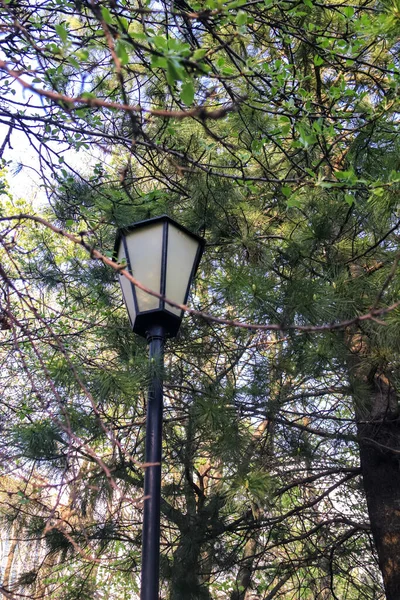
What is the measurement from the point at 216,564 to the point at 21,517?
1300mm

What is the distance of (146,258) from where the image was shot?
7.32 ft

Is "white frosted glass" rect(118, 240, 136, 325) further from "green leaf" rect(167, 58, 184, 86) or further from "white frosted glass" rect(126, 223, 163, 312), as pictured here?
"green leaf" rect(167, 58, 184, 86)

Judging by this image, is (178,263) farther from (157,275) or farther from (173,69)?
(173,69)

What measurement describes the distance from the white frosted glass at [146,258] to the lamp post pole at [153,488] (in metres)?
0.13

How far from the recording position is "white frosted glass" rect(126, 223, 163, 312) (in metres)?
2.19

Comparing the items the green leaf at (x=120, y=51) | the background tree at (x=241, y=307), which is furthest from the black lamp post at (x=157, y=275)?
the green leaf at (x=120, y=51)

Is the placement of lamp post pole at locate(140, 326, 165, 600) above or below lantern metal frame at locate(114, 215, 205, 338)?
below

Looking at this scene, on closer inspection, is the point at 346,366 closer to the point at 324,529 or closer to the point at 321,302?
the point at 321,302

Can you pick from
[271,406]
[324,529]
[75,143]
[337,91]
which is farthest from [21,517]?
[337,91]

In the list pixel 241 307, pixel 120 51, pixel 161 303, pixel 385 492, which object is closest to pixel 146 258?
pixel 161 303

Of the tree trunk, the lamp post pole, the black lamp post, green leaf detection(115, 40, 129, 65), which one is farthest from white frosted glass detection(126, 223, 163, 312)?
the tree trunk

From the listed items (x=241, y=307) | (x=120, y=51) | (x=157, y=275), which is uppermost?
(x=241, y=307)

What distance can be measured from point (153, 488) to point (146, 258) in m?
0.87

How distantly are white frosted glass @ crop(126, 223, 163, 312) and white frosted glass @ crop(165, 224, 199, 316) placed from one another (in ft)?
0.13
